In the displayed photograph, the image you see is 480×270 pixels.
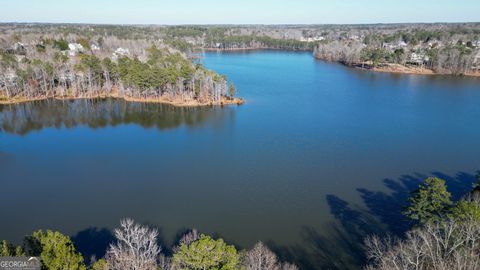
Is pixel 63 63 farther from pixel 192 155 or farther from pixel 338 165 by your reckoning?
pixel 338 165

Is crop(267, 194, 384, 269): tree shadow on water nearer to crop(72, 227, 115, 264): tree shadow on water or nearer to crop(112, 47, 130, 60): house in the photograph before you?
crop(72, 227, 115, 264): tree shadow on water

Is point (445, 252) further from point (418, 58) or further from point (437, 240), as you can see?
point (418, 58)

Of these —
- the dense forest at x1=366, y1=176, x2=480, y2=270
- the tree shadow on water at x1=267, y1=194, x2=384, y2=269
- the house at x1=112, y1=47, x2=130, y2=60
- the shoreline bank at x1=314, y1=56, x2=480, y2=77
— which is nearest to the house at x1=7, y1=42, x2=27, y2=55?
the house at x1=112, y1=47, x2=130, y2=60

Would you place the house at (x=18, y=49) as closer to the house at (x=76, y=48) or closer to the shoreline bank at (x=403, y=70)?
the house at (x=76, y=48)

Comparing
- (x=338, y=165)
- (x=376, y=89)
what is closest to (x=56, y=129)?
(x=338, y=165)

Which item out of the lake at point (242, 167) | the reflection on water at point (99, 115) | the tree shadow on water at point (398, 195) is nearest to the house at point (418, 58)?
the lake at point (242, 167)

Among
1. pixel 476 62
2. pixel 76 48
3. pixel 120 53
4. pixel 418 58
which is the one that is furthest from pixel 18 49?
pixel 476 62
